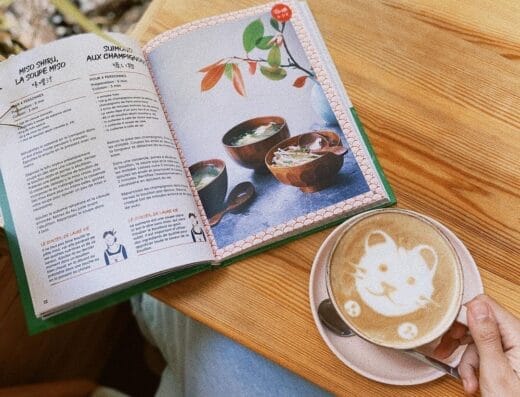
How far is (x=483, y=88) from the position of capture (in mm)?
665

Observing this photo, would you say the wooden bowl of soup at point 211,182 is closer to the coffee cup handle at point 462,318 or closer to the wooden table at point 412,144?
the wooden table at point 412,144

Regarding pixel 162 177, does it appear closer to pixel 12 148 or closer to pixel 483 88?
pixel 12 148

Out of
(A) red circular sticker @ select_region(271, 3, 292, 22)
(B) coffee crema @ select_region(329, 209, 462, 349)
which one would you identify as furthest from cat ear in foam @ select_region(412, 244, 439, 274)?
(A) red circular sticker @ select_region(271, 3, 292, 22)

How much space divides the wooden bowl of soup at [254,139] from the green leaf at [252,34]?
Result: 0.10m

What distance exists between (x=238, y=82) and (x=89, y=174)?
204mm

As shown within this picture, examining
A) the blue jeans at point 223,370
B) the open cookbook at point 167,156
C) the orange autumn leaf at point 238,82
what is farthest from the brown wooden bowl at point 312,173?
the blue jeans at point 223,370

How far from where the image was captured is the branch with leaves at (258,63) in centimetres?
67

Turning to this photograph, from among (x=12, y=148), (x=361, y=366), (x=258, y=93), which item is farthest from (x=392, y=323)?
(x=12, y=148)

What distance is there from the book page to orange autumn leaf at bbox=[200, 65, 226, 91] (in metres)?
0.06

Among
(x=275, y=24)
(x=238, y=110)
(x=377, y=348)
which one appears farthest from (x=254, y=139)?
(x=377, y=348)

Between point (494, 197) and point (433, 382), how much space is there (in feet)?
0.69

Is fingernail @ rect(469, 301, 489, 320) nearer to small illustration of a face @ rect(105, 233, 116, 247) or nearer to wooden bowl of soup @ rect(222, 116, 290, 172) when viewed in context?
wooden bowl of soup @ rect(222, 116, 290, 172)

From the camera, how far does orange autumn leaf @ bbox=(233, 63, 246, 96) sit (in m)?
0.67

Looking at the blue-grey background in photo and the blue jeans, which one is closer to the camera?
the blue-grey background in photo
